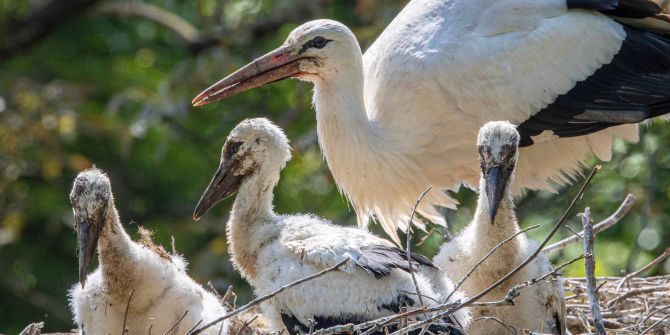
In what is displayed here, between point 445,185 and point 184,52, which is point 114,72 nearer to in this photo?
point 184,52

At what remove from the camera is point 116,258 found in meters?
6.33

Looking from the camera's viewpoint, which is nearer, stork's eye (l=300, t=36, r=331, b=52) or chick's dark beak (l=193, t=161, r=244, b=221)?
chick's dark beak (l=193, t=161, r=244, b=221)

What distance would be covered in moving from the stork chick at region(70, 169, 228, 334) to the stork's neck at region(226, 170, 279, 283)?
0.95 ft

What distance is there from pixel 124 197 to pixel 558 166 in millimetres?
4837

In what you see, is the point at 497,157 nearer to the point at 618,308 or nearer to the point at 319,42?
the point at 618,308

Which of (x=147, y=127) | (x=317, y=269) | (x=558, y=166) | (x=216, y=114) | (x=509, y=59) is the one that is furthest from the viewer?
(x=216, y=114)

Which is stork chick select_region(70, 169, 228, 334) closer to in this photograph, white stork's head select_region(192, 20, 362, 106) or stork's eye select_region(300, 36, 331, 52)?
white stork's head select_region(192, 20, 362, 106)

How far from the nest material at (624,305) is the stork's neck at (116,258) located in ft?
7.41

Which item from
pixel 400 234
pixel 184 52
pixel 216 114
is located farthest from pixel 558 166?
pixel 184 52

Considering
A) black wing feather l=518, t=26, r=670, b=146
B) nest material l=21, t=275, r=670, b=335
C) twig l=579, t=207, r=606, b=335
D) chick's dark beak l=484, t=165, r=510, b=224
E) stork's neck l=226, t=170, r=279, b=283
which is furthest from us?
black wing feather l=518, t=26, r=670, b=146

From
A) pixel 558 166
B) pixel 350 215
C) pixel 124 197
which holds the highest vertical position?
pixel 558 166

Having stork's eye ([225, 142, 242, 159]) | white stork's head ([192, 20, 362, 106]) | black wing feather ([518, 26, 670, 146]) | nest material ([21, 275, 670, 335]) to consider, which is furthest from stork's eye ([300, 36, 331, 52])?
nest material ([21, 275, 670, 335])

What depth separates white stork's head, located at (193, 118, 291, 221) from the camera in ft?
22.4

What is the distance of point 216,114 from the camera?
11773 mm
